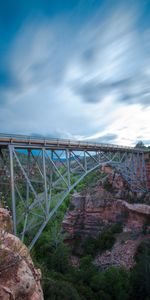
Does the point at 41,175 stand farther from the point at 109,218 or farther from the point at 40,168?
the point at 109,218

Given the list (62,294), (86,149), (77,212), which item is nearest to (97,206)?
(77,212)

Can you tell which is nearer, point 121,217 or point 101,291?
point 101,291

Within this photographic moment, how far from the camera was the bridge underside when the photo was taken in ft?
34.0

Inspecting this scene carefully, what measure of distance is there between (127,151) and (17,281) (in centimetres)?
2127

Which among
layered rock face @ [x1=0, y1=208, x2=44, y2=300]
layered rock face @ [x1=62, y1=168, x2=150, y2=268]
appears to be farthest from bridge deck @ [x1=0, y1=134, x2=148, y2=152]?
layered rock face @ [x1=62, y1=168, x2=150, y2=268]

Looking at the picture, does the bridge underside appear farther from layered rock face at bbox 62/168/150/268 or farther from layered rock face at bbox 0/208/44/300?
layered rock face at bbox 0/208/44/300

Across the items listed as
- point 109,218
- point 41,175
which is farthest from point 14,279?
point 109,218

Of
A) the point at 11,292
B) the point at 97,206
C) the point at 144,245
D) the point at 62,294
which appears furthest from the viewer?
the point at 97,206

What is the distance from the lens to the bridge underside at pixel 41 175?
10.4 metres

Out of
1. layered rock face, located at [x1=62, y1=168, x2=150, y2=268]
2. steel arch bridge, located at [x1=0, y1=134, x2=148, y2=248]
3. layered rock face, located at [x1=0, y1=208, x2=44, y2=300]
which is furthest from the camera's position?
layered rock face, located at [x1=62, y1=168, x2=150, y2=268]

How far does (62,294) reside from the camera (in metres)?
10.3

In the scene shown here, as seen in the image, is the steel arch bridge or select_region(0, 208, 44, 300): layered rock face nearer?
select_region(0, 208, 44, 300): layered rock face

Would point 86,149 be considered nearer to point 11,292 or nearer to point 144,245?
point 144,245

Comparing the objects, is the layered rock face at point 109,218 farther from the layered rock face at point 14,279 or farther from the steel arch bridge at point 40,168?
the layered rock face at point 14,279
